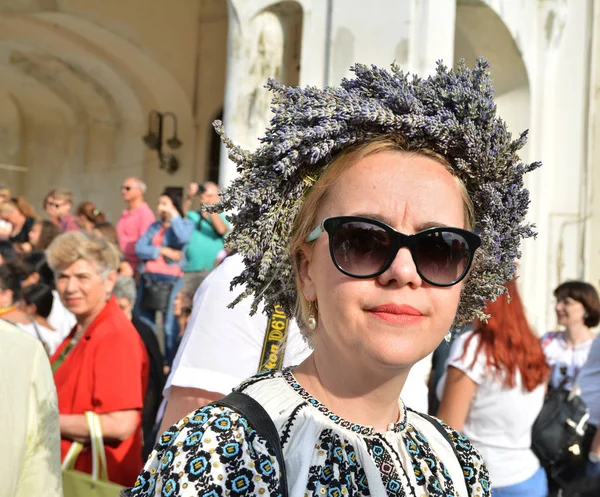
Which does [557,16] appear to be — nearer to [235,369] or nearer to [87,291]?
[87,291]

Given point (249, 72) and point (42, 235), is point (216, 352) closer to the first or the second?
point (249, 72)

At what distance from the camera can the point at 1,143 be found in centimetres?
1343

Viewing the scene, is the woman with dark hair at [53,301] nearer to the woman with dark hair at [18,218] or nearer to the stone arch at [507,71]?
the woman with dark hair at [18,218]

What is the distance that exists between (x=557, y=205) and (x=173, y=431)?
1009 centimetres

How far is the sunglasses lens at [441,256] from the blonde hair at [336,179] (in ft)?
0.44

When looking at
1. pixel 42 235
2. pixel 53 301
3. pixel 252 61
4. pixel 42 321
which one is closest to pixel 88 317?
pixel 42 321

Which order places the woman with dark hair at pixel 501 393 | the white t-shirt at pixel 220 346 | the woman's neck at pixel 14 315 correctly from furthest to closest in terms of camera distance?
the woman's neck at pixel 14 315 → the woman with dark hair at pixel 501 393 → the white t-shirt at pixel 220 346

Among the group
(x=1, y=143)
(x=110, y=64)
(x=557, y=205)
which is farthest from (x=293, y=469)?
Result: (x=1, y=143)

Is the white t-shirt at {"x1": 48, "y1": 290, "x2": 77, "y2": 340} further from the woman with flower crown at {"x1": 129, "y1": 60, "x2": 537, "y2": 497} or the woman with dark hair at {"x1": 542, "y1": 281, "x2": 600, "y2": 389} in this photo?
the woman with flower crown at {"x1": 129, "y1": 60, "x2": 537, "y2": 497}

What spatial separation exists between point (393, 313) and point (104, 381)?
2.25 meters

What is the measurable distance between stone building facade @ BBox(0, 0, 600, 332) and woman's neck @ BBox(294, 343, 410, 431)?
20.1 ft

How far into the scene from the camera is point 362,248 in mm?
1493

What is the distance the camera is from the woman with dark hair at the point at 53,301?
5.93m

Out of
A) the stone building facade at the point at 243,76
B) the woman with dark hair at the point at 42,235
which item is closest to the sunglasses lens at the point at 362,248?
the stone building facade at the point at 243,76
